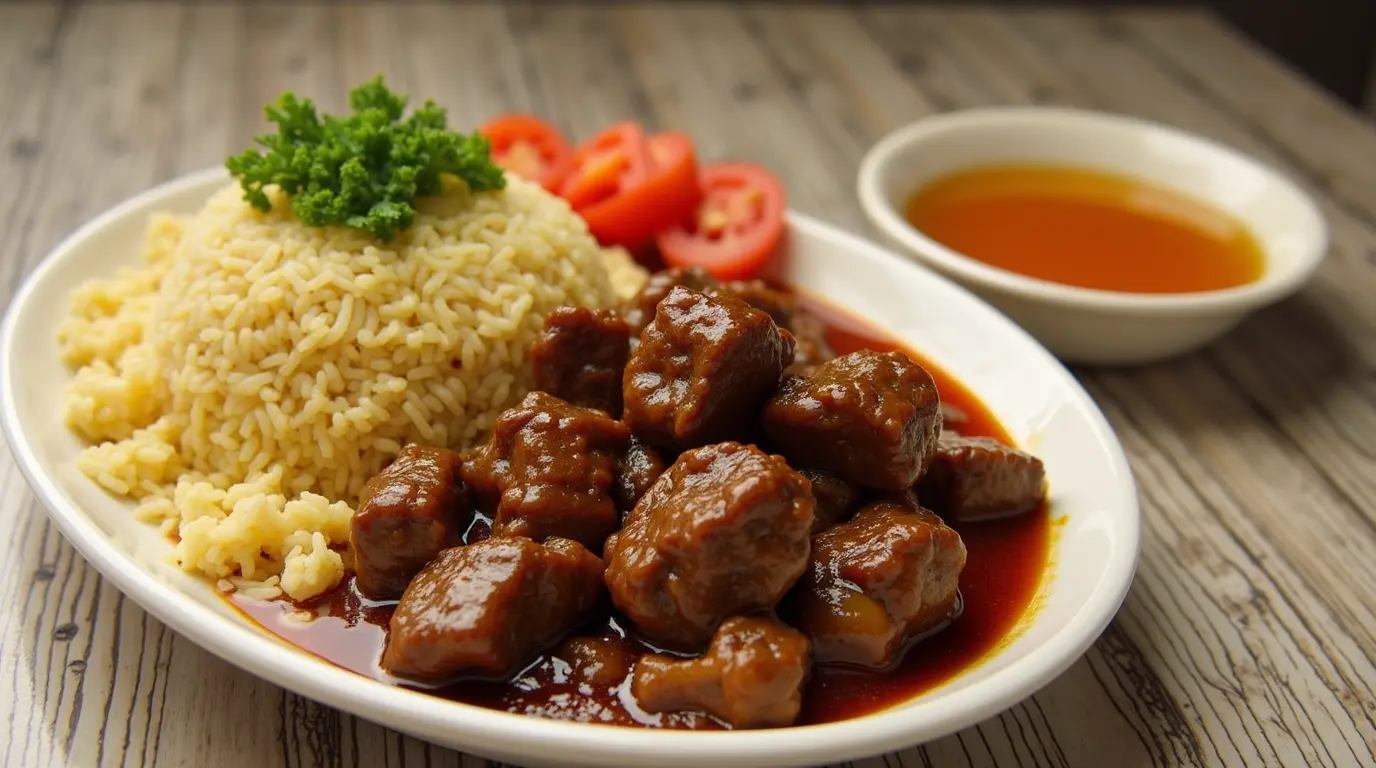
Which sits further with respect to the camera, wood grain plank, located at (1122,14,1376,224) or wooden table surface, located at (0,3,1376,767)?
wood grain plank, located at (1122,14,1376,224)

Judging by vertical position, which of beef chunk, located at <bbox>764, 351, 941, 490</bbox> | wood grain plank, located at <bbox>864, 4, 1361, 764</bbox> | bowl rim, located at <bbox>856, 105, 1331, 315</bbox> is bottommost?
wood grain plank, located at <bbox>864, 4, 1361, 764</bbox>

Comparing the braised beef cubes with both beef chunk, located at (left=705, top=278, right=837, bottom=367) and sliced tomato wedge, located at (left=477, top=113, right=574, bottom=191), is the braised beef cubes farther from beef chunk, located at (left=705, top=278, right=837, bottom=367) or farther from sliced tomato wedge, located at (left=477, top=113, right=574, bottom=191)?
sliced tomato wedge, located at (left=477, top=113, right=574, bottom=191)

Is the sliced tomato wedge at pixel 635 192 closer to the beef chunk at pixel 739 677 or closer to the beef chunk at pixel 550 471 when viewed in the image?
the beef chunk at pixel 550 471

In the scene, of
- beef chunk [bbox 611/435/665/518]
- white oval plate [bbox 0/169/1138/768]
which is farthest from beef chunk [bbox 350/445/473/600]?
beef chunk [bbox 611/435/665/518]

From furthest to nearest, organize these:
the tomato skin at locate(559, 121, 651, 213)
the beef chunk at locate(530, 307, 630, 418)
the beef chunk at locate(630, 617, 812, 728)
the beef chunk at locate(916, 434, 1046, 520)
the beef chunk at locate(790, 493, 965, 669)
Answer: the tomato skin at locate(559, 121, 651, 213)
the beef chunk at locate(530, 307, 630, 418)
the beef chunk at locate(916, 434, 1046, 520)
the beef chunk at locate(790, 493, 965, 669)
the beef chunk at locate(630, 617, 812, 728)

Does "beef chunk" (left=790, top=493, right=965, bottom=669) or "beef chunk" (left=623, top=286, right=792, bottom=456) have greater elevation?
"beef chunk" (left=623, top=286, right=792, bottom=456)

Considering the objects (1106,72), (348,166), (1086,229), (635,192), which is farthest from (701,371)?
(1106,72)

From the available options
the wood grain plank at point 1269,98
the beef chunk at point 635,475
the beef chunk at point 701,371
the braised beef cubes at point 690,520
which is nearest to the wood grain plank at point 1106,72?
the wood grain plank at point 1269,98

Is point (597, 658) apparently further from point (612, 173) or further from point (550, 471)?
point (612, 173)
